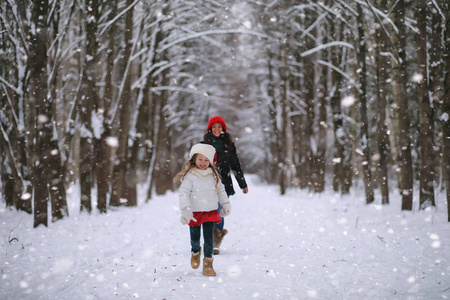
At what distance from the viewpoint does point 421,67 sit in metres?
8.95

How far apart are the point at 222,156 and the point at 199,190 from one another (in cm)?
160

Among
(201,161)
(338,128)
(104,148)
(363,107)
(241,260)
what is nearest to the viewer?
(201,161)

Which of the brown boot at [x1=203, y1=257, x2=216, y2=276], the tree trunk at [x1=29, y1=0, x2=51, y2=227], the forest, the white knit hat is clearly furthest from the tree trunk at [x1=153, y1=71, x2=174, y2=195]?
the brown boot at [x1=203, y1=257, x2=216, y2=276]

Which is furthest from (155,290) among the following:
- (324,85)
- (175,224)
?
(324,85)

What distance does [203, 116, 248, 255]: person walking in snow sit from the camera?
6.03 meters

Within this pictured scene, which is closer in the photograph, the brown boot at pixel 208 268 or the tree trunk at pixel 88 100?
the brown boot at pixel 208 268

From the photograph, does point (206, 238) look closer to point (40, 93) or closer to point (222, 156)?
point (222, 156)

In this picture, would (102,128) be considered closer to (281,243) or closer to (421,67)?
(281,243)

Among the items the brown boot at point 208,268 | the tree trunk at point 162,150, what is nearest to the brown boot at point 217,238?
the brown boot at point 208,268

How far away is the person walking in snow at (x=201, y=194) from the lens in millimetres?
4652

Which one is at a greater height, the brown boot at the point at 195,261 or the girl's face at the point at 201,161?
the girl's face at the point at 201,161

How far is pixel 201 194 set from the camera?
4.68 meters

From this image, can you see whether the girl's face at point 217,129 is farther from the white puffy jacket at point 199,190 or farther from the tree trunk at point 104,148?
the tree trunk at point 104,148

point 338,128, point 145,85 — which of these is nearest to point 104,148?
point 145,85
